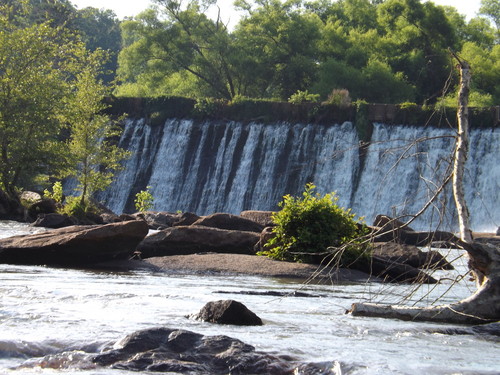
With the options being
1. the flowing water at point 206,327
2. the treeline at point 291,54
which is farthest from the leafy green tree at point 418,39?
the flowing water at point 206,327

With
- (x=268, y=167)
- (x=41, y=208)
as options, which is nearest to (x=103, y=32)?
(x=268, y=167)

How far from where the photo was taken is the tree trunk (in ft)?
25.8

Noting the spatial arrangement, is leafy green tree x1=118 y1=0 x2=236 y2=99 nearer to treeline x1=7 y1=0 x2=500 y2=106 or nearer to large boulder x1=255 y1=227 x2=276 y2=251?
treeline x1=7 y1=0 x2=500 y2=106

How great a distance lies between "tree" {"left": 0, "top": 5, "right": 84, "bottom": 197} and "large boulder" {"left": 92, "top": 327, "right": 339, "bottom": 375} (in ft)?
90.4

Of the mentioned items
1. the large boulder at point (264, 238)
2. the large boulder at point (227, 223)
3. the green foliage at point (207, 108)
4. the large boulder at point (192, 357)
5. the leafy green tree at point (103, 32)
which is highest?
the leafy green tree at point (103, 32)

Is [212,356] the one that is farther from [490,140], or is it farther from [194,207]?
[194,207]

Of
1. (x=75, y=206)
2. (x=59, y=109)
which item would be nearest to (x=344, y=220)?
(x=75, y=206)

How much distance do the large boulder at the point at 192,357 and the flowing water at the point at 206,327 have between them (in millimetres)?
191

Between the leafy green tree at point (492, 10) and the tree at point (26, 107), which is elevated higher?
the leafy green tree at point (492, 10)

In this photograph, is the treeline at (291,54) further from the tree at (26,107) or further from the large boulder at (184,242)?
the large boulder at (184,242)

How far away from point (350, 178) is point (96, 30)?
247 ft

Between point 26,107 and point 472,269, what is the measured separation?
28322mm

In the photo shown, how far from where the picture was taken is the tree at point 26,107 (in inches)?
1329

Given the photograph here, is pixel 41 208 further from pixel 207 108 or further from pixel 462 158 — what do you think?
pixel 462 158
